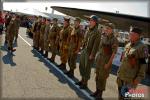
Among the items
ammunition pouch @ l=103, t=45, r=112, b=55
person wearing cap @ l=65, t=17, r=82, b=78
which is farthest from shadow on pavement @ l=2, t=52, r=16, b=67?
ammunition pouch @ l=103, t=45, r=112, b=55

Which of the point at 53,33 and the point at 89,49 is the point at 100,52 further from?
the point at 53,33

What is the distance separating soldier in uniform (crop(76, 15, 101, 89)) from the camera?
29.4 ft

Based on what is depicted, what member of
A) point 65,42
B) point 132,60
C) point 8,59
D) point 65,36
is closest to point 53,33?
point 65,36

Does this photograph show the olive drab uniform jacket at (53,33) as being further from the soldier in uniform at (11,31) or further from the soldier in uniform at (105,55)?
the soldier in uniform at (105,55)

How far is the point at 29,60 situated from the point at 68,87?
17.0 feet

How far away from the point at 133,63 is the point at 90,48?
2839 millimetres

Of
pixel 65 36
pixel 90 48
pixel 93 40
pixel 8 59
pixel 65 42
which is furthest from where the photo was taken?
pixel 8 59

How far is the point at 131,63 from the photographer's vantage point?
648cm

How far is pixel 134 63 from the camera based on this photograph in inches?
253

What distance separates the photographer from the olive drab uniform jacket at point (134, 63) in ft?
20.5

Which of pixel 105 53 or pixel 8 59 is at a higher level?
pixel 105 53

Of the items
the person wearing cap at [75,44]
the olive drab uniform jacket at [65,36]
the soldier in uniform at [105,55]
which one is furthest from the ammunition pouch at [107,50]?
the olive drab uniform jacket at [65,36]

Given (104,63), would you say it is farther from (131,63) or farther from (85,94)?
(131,63)

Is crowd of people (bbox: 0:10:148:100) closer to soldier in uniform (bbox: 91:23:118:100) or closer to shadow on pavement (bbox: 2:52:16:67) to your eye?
soldier in uniform (bbox: 91:23:118:100)
